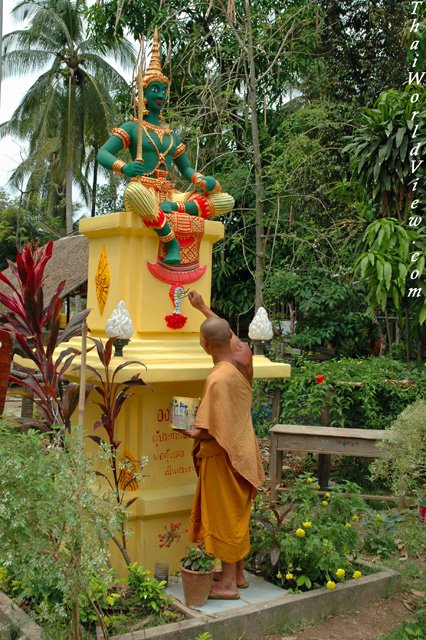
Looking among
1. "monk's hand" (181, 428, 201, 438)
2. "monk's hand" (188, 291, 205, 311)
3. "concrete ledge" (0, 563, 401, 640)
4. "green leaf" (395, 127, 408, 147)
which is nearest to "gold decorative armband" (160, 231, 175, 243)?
"monk's hand" (188, 291, 205, 311)

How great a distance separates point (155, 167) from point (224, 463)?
7.25ft

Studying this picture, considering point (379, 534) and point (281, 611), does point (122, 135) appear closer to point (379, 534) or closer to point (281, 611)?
point (281, 611)

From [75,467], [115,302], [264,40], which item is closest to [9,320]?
[115,302]

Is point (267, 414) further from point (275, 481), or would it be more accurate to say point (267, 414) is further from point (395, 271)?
point (395, 271)

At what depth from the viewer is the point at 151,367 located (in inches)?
160

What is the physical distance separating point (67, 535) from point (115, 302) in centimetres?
205

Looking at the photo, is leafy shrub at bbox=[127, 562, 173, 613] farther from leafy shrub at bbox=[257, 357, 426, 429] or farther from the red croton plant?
leafy shrub at bbox=[257, 357, 426, 429]

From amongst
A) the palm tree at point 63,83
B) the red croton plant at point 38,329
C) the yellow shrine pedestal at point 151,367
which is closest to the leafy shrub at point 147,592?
the yellow shrine pedestal at point 151,367

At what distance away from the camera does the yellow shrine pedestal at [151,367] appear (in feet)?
14.0

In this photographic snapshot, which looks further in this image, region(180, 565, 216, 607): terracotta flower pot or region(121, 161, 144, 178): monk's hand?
region(121, 161, 144, 178): monk's hand

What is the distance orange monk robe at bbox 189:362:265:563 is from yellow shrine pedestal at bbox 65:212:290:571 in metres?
0.44

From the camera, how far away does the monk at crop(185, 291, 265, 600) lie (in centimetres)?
378

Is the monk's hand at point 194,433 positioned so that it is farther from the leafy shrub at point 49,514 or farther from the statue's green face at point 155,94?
the statue's green face at point 155,94

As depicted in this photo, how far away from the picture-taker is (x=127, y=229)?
441cm
